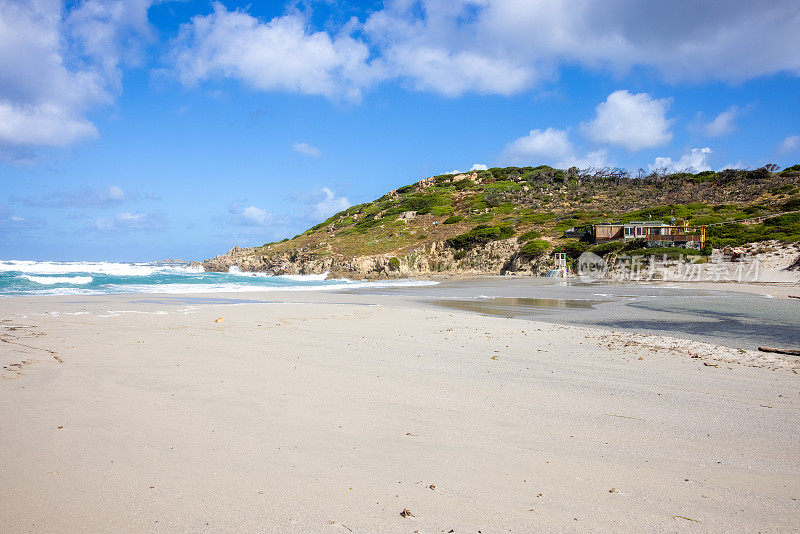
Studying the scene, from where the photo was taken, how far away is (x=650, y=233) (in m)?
42.5

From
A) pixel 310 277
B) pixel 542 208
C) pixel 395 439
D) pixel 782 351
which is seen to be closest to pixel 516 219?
pixel 542 208

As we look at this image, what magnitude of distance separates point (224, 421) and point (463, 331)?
710 centimetres

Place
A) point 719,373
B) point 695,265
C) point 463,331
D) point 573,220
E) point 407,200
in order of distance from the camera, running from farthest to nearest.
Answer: point 407,200, point 573,220, point 695,265, point 463,331, point 719,373

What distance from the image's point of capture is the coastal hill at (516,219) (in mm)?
43062

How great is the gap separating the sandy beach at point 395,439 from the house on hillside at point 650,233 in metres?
34.8

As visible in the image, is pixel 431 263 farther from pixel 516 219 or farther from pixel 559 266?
pixel 516 219

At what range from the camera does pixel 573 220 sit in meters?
50.7

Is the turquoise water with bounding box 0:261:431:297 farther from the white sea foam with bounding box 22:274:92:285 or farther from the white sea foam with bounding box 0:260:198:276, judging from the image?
the white sea foam with bounding box 0:260:198:276

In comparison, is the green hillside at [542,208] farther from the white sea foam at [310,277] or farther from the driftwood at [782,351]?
the driftwood at [782,351]

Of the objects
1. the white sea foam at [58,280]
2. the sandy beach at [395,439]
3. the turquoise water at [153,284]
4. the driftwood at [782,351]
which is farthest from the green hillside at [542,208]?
the sandy beach at [395,439]

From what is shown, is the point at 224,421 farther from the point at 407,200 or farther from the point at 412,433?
the point at 407,200

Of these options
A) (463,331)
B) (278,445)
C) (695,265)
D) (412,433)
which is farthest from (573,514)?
(695,265)

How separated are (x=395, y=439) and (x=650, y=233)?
4518 centimetres

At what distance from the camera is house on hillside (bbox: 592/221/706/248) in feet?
126
